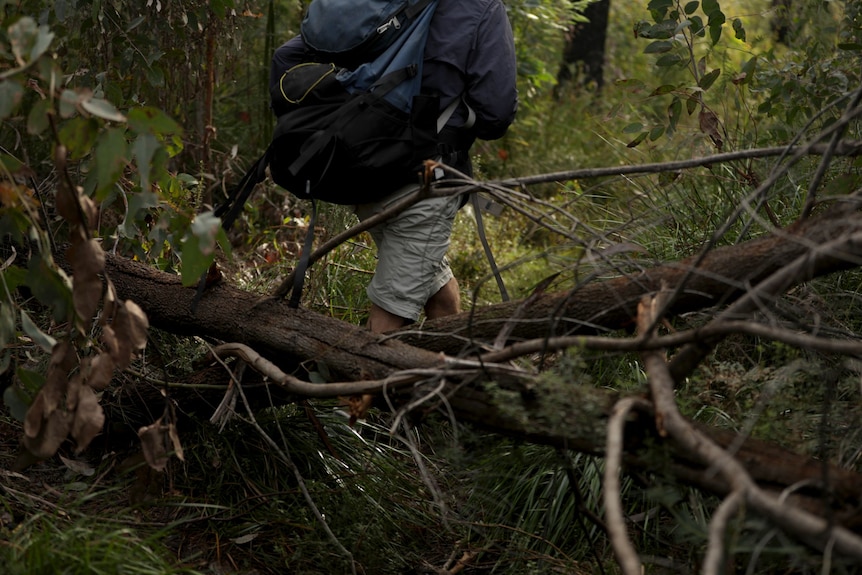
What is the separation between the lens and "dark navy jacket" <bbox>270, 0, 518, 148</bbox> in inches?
142

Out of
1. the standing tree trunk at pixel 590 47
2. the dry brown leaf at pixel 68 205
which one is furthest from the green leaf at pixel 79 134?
the standing tree trunk at pixel 590 47

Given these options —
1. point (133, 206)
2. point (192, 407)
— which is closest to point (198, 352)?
point (192, 407)

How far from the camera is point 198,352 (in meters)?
3.74

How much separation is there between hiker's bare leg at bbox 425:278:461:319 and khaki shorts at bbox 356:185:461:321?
0.36 metres

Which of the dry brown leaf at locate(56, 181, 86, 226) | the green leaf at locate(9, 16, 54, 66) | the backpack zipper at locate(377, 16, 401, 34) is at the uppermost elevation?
the green leaf at locate(9, 16, 54, 66)

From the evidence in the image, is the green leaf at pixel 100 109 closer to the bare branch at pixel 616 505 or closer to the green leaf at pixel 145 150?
the green leaf at pixel 145 150

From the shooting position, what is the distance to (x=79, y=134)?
2.61 meters

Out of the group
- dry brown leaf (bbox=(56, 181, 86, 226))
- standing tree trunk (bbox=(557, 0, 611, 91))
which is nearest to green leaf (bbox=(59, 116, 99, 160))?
dry brown leaf (bbox=(56, 181, 86, 226))

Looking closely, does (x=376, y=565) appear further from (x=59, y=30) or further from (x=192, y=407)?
(x=59, y=30)

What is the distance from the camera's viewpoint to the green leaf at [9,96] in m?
2.31

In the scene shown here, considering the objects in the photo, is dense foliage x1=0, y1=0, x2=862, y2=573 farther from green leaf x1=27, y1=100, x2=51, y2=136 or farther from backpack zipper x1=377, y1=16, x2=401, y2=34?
backpack zipper x1=377, y1=16, x2=401, y2=34

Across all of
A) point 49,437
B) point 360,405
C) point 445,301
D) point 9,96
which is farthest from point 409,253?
point 9,96

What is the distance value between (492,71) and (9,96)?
1.86 m

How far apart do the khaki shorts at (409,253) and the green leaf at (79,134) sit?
4.50 ft
